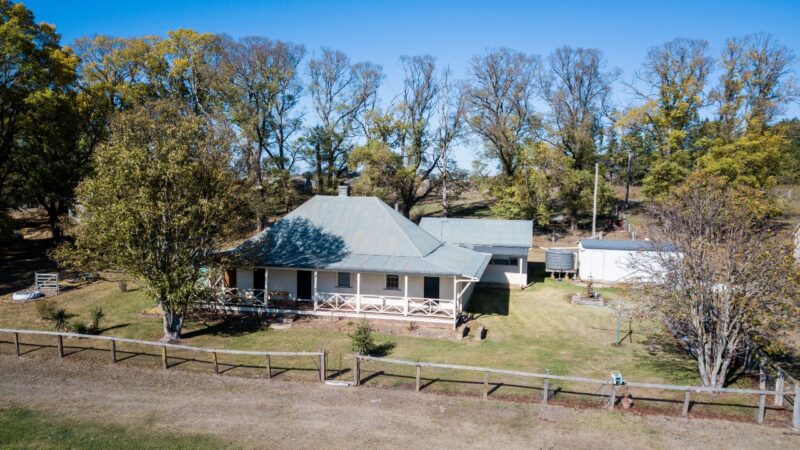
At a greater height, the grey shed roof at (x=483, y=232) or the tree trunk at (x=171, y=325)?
the grey shed roof at (x=483, y=232)

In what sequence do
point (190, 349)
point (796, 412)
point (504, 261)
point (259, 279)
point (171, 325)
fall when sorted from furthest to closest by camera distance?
1. point (504, 261)
2. point (259, 279)
3. point (171, 325)
4. point (190, 349)
5. point (796, 412)

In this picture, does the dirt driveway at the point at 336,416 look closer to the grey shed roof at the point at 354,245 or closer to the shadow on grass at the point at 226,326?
the shadow on grass at the point at 226,326

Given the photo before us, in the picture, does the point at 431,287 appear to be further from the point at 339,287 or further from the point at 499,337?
the point at 339,287

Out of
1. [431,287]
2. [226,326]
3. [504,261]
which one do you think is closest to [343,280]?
[431,287]

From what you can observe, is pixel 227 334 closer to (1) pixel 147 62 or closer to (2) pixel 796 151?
(1) pixel 147 62

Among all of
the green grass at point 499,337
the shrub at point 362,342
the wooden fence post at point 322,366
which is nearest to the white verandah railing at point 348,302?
the green grass at point 499,337

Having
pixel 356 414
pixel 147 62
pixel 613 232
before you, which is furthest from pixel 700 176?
pixel 147 62
